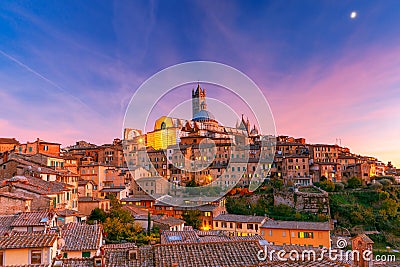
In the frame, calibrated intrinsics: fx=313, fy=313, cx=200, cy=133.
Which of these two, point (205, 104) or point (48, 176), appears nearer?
point (48, 176)

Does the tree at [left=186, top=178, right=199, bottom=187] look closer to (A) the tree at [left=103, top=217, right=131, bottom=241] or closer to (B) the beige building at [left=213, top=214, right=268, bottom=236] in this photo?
(B) the beige building at [left=213, top=214, right=268, bottom=236]

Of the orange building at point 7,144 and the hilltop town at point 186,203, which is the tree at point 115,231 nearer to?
the hilltop town at point 186,203

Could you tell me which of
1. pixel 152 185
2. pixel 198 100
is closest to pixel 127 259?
pixel 152 185

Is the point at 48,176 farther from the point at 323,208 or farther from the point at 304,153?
the point at 304,153

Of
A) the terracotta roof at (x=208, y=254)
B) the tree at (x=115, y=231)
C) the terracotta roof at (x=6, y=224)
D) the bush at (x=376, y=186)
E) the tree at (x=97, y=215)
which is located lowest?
the tree at (x=115, y=231)

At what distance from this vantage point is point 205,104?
103188mm

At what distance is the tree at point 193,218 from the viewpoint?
38.0 metres

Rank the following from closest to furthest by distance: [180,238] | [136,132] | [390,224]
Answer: [180,238] < [390,224] < [136,132]

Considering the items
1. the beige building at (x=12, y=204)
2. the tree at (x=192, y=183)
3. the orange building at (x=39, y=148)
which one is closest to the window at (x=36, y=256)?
the beige building at (x=12, y=204)

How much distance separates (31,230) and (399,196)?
50862 millimetres

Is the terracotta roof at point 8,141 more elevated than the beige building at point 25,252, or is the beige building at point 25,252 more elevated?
the terracotta roof at point 8,141

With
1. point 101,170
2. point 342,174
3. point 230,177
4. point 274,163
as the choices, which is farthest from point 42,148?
point 342,174

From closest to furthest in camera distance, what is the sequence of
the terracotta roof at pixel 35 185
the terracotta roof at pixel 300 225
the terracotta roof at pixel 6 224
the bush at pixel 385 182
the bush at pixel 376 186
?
the terracotta roof at pixel 6 224 → the terracotta roof at pixel 35 185 → the terracotta roof at pixel 300 225 → the bush at pixel 376 186 → the bush at pixel 385 182

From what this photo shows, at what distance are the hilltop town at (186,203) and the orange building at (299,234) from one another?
97 mm
